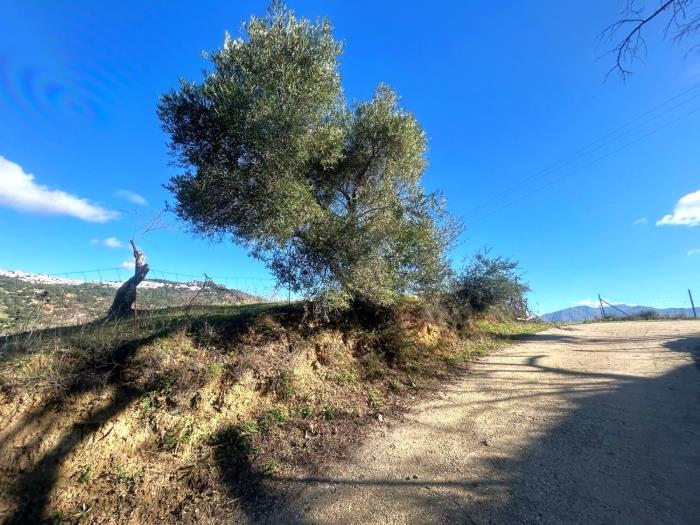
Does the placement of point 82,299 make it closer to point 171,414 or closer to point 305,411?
point 171,414

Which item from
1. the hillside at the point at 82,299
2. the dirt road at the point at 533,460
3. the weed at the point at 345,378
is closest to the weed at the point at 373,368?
the weed at the point at 345,378

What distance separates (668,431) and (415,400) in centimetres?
430

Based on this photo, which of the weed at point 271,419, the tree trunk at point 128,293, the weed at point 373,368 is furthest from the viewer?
the tree trunk at point 128,293

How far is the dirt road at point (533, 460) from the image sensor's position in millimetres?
3855

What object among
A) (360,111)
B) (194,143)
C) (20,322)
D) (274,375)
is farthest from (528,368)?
(20,322)

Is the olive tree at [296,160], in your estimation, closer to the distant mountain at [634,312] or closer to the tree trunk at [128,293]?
the tree trunk at [128,293]

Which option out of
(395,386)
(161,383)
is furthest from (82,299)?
(395,386)

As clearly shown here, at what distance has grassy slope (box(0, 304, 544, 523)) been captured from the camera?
181 inches

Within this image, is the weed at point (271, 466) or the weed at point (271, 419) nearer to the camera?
the weed at point (271, 466)

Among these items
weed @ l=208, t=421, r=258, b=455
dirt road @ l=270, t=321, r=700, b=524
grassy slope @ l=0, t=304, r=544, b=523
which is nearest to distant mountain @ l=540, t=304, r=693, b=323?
dirt road @ l=270, t=321, r=700, b=524

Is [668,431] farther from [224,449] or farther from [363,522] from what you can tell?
[224,449]

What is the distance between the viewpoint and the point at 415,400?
25.6 ft

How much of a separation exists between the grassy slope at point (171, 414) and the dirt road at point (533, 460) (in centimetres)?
96

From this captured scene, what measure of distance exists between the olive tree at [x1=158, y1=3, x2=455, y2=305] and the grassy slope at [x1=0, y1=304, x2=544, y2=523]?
2169 mm
